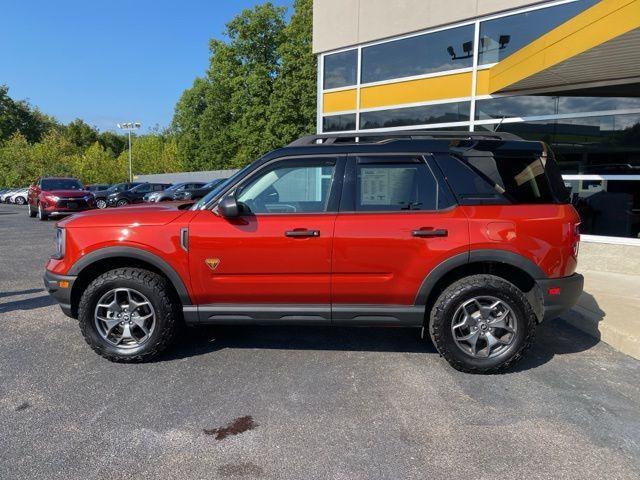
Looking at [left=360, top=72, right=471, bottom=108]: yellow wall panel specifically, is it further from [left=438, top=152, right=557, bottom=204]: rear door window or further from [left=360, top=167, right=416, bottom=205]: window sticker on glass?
[left=360, top=167, right=416, bottom=205]: window sticker on glass

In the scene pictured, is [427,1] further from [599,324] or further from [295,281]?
[295,281]

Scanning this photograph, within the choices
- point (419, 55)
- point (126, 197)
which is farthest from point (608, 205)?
point (126, 197)

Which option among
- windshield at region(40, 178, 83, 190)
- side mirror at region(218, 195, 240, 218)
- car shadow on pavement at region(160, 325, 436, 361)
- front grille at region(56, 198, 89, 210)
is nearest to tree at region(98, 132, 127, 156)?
windshield at region(40, 178, 83, 190)

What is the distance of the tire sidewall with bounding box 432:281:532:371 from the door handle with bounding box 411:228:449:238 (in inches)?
19.0

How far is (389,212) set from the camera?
12.3 feet

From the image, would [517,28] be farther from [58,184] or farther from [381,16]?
[58,184]

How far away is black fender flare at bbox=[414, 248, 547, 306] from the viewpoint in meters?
3.67

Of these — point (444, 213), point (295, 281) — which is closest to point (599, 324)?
point (444, 213)

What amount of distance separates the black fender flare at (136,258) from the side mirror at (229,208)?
0.69 metres

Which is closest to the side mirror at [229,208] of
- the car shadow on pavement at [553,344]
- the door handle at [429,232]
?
the door handle at [429,232]

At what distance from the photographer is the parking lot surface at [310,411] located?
8.50 ft

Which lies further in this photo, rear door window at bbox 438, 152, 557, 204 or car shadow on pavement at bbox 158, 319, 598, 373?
car shadow on pavement at bbox 158, 319, 598, 373

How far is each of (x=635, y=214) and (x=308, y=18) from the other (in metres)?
29.2

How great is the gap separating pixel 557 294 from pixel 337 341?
204cm
